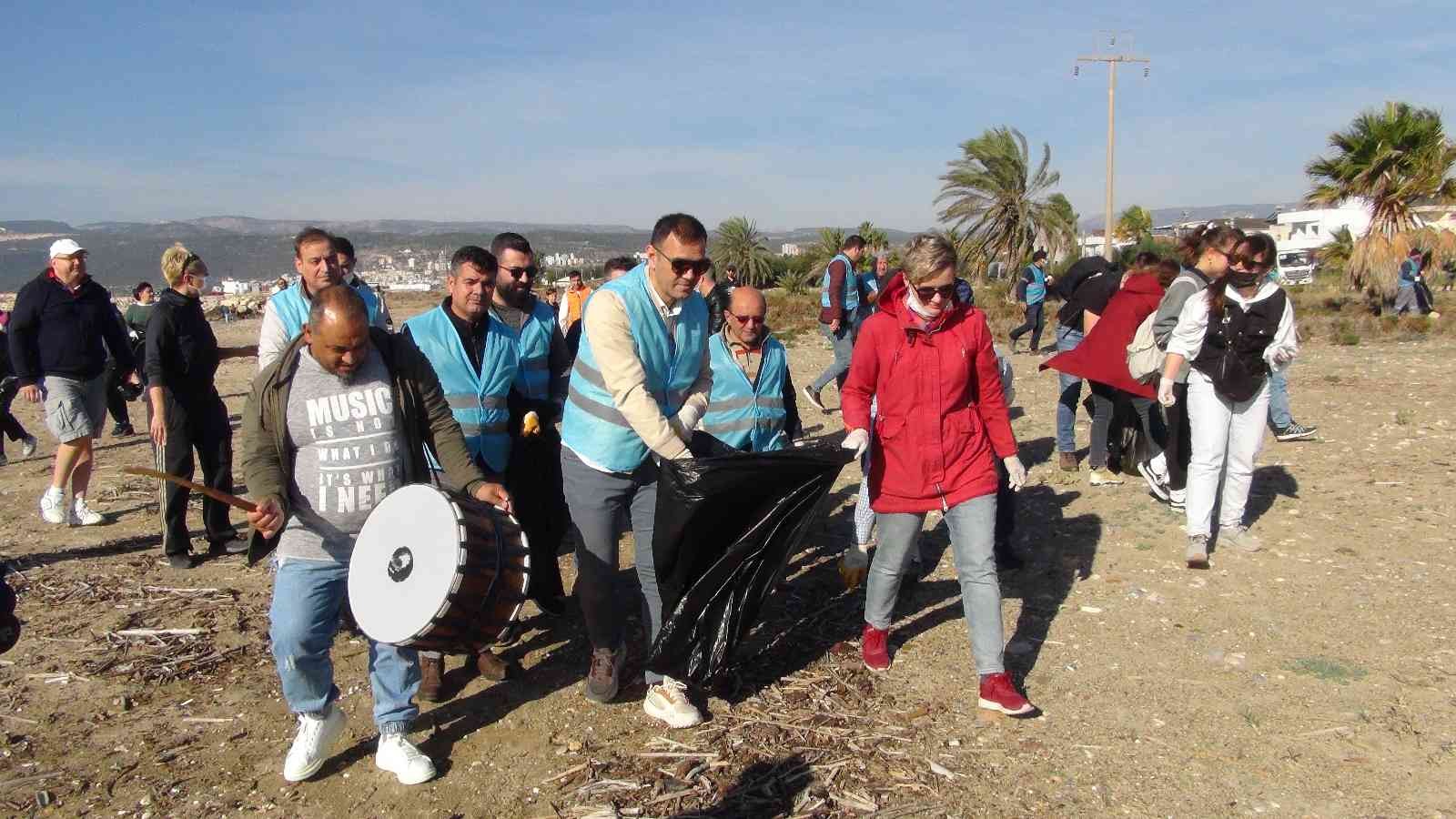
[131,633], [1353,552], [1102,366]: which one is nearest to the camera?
[131,633]

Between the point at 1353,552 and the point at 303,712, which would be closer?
the point at 303,712

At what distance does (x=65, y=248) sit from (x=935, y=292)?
20.4 feet

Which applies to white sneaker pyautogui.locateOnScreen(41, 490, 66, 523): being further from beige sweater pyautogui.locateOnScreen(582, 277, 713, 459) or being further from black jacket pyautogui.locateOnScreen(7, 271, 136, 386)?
beige sweater pyautogui.locateOnScreen(582, 277, 713, 459)

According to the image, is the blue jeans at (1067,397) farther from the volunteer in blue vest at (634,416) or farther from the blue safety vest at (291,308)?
the blue safety vest at (291,308)

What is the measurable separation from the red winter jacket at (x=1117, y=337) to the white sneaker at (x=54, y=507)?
24.3 feet

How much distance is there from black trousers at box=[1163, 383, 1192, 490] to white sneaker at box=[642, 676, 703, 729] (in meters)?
4.17

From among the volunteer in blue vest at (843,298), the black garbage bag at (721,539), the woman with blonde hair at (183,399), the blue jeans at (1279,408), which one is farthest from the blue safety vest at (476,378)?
the blue jeans at (1279,408)

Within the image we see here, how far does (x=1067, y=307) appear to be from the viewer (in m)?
7.91

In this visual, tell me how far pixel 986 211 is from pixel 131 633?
34930 mm

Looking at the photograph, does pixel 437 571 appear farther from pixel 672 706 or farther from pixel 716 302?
pixel 716 302

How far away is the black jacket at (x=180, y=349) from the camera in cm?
586

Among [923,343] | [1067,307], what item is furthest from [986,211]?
[923,343]

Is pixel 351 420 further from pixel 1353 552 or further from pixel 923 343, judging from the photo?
pixel 1353 552

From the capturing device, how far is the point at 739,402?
4801mm
